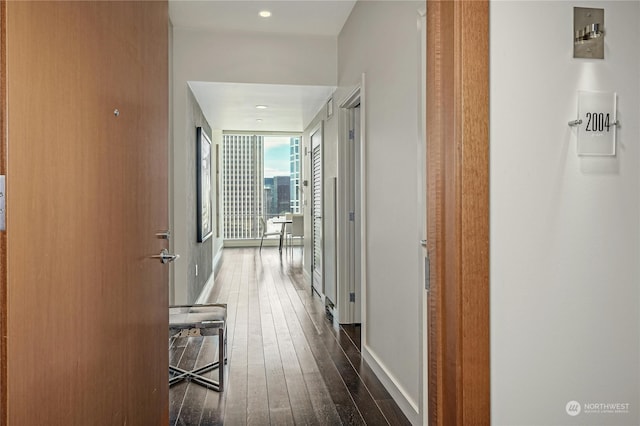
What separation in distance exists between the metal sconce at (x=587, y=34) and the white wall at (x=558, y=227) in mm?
16

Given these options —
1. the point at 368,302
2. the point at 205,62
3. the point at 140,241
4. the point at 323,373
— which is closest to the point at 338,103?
the point at 205,62

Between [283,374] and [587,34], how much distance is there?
98.9 inches

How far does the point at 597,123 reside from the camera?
1.09 metres

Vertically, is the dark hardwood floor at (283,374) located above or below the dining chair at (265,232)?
below

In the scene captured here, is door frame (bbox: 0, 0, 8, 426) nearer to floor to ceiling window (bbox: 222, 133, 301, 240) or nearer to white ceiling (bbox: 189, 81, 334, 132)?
white ceiling (bbox: 189, 81, 334, 132)

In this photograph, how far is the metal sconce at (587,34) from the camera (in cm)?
109

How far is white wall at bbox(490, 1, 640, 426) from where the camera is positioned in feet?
Answer: 3.47

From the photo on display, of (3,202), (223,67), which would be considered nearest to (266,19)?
(223,67)

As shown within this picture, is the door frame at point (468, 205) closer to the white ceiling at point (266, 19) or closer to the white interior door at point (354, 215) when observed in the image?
the white ceiling at point (266, 19)

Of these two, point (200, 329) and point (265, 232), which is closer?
point (200, 329)

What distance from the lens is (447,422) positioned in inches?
43.8

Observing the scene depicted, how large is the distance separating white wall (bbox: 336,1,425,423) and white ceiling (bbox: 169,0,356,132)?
0.40 metres

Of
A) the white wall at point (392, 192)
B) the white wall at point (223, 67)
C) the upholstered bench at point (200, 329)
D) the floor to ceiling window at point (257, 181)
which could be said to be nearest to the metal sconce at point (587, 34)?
the white wall at point (392, 192)

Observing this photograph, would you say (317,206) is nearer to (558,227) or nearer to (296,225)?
(296,225)
